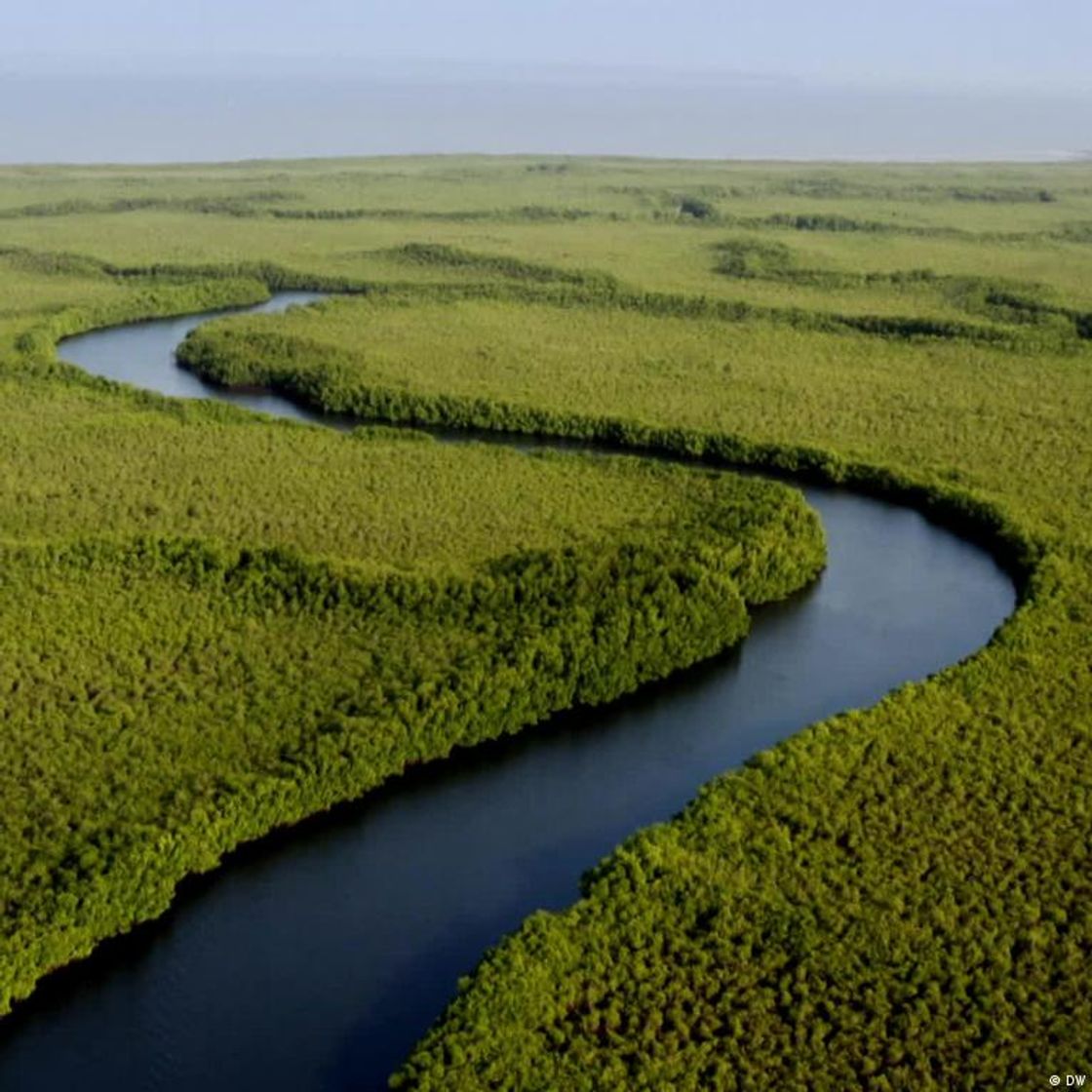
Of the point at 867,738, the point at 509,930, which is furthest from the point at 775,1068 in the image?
the point at 867,738

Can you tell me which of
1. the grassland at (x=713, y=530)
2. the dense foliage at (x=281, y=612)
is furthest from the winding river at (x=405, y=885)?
the grassland at (x=713, y=530)

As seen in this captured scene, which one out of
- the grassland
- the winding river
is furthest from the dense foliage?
the winding river

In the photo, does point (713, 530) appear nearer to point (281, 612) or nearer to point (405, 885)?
point (281, 612)

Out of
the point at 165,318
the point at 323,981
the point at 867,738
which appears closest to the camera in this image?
the point at 323,981

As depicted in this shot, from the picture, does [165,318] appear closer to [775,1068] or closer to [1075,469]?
[1075,469]

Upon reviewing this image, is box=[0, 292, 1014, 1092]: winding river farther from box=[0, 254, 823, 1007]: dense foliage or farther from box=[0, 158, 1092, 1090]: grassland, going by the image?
box=[0, 158, 1092, 1090]: grassland

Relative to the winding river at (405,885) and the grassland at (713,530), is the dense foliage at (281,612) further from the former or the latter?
the winding river at (405,885)
